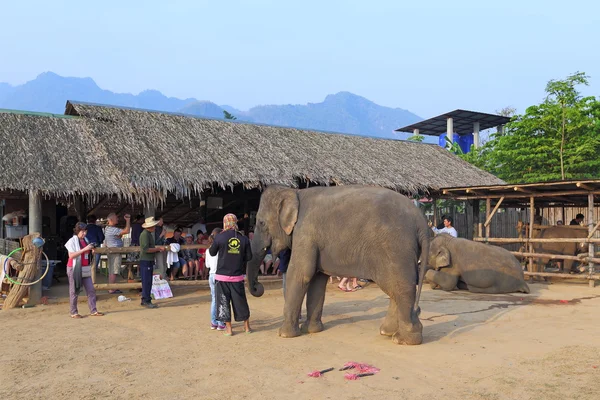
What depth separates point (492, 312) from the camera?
27.5 feet

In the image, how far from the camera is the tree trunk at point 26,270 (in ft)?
28.5

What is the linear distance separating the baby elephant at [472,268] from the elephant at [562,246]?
2.26 m

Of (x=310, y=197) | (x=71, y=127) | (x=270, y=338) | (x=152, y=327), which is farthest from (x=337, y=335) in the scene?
(x=71, y=127)

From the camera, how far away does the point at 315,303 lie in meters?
→ 7.04

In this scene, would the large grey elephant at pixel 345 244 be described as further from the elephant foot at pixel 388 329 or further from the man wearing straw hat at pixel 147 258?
the man wearing straw hat at pixel 147 258

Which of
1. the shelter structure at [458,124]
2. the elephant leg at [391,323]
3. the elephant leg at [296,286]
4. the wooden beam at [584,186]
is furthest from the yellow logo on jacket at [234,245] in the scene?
the shelter structure at [458,124]

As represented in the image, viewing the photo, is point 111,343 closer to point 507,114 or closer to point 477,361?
point 477,361

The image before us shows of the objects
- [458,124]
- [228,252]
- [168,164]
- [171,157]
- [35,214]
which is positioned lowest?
[228,252]

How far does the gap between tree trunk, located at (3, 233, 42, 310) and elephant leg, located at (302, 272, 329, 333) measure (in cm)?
499

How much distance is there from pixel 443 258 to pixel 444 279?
456 mm

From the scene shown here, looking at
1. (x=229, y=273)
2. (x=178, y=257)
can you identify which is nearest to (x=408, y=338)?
(x=229, y=273)

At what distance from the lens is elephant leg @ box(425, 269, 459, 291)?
1075cm

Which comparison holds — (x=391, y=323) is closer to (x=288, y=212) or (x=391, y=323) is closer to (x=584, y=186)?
(x=288, y=212)

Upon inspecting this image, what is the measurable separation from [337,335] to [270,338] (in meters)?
0.90
